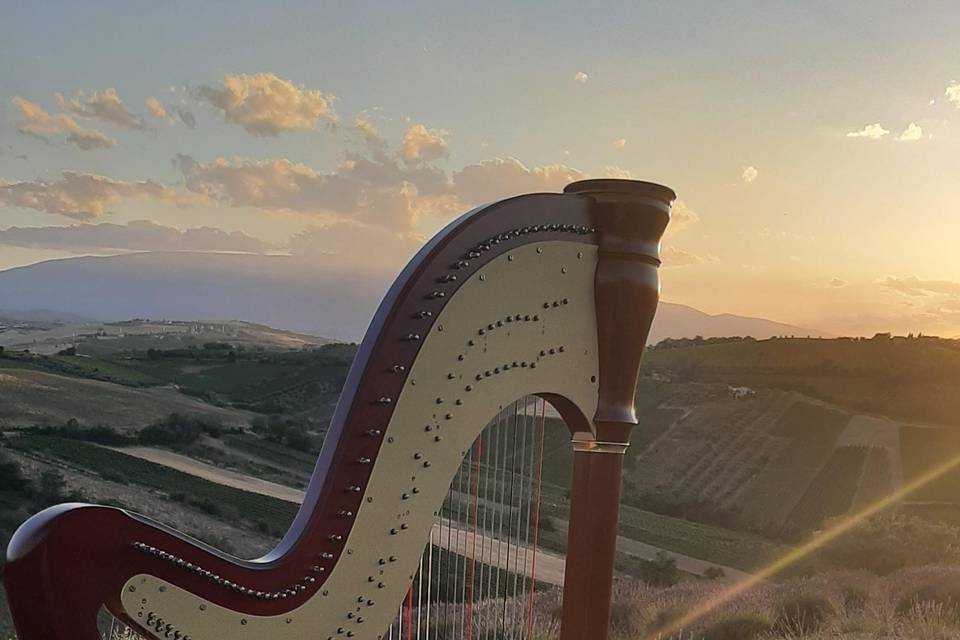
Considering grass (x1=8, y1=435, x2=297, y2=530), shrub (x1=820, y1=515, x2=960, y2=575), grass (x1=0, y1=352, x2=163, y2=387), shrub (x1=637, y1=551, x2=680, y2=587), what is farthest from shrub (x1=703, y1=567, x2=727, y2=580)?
grass (x1=0, y1=352, x2=163, y2=387)

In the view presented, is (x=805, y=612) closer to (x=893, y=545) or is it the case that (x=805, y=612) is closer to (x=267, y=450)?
(x=893, y=545)

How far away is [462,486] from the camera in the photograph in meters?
1.47

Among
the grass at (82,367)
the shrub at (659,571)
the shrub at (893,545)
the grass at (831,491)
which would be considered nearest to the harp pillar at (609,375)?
the shrub at (893,545)

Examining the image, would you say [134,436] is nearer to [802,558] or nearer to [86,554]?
[802,558]

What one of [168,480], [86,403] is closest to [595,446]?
[168,480]

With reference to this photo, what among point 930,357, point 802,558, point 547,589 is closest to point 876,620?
point 547,589

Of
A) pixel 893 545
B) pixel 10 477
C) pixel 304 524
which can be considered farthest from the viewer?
pixel 10 477

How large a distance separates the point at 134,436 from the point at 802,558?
7.09 m

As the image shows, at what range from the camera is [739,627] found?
4.92 meters

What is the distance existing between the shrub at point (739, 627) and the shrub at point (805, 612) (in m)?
0.11

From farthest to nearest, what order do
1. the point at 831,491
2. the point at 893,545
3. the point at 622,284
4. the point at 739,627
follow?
the point at 831,491 → the point at 893,545 → the point at 739,627 → the point at 622,284

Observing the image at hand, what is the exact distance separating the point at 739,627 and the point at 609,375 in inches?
150

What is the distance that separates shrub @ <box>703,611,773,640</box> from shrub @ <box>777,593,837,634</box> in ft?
0.36

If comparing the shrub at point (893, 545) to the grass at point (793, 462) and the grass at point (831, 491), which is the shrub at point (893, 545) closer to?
the grass at point (831, 491)
